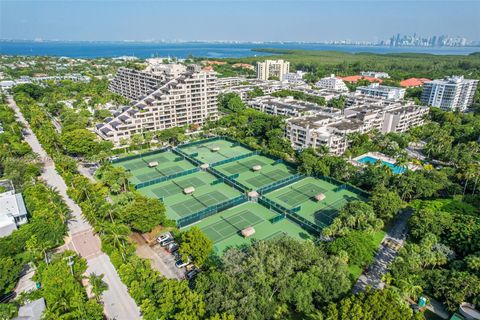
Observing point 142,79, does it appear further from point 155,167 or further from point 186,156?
point 155,167

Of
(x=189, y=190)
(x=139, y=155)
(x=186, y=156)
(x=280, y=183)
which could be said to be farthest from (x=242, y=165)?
(x=139, y=155)

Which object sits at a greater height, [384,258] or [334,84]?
[334,84]

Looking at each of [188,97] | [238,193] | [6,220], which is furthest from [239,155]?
[6,220]

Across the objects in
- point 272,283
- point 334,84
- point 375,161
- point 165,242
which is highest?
point 334,84

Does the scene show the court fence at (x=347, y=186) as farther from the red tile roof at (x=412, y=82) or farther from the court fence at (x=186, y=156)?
the red tile roof at (x=412, y=82)

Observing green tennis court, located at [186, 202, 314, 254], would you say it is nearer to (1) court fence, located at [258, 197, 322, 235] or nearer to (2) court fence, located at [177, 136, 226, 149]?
(1) court fence, located at [258, 197, 322, 235]

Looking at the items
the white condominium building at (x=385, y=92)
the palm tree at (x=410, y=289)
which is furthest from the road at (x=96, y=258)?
the white condominium building at (x=385, y=92)
